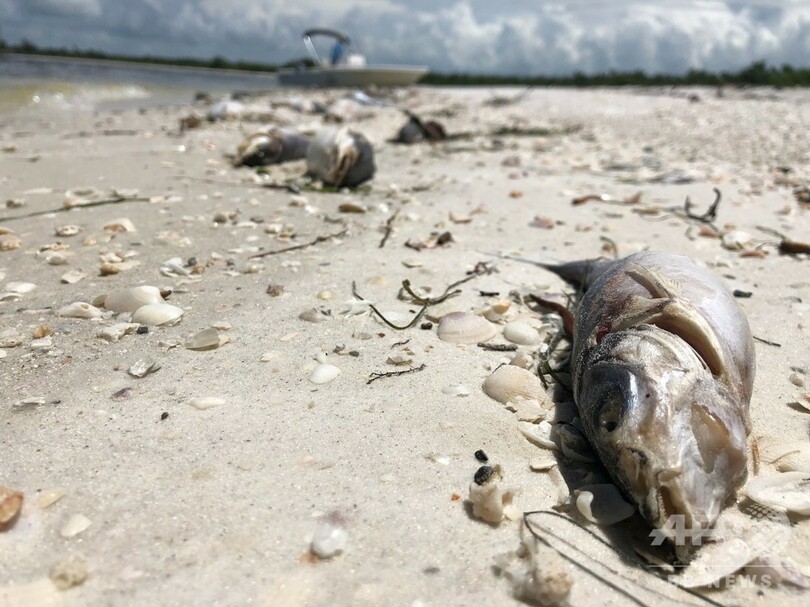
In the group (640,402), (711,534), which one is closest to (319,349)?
(640,402)

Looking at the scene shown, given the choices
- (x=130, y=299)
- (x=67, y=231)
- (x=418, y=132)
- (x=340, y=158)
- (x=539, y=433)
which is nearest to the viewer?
(x=539, y=433)

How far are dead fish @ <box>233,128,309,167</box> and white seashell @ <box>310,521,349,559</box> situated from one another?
5.56 metres

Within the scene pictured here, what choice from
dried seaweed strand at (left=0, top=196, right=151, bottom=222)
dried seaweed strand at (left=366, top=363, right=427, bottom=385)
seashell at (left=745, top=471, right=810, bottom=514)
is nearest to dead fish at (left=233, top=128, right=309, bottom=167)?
dried seaweed strand at (left=0, top=196, right=151, bottom=222)

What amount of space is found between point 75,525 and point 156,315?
4.22 feet

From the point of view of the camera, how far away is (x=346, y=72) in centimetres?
2131

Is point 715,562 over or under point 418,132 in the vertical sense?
under

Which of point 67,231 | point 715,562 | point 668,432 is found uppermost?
point 668,432

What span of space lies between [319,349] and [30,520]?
47.1 inches

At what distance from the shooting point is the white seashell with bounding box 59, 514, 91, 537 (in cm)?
148

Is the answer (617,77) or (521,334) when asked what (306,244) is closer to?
(521,334)

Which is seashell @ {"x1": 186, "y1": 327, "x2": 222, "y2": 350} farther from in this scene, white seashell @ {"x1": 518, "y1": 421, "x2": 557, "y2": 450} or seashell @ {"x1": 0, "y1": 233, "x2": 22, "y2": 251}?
seashell @ {"x1": 0, "y1": 233, "x2": 22, "y2": 251}

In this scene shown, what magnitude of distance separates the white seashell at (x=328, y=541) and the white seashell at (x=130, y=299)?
5.57ft

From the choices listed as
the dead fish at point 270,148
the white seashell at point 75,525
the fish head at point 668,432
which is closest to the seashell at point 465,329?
the fish head at point 668,432

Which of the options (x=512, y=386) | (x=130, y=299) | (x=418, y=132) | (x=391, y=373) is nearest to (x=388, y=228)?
(x=130, y=299)
